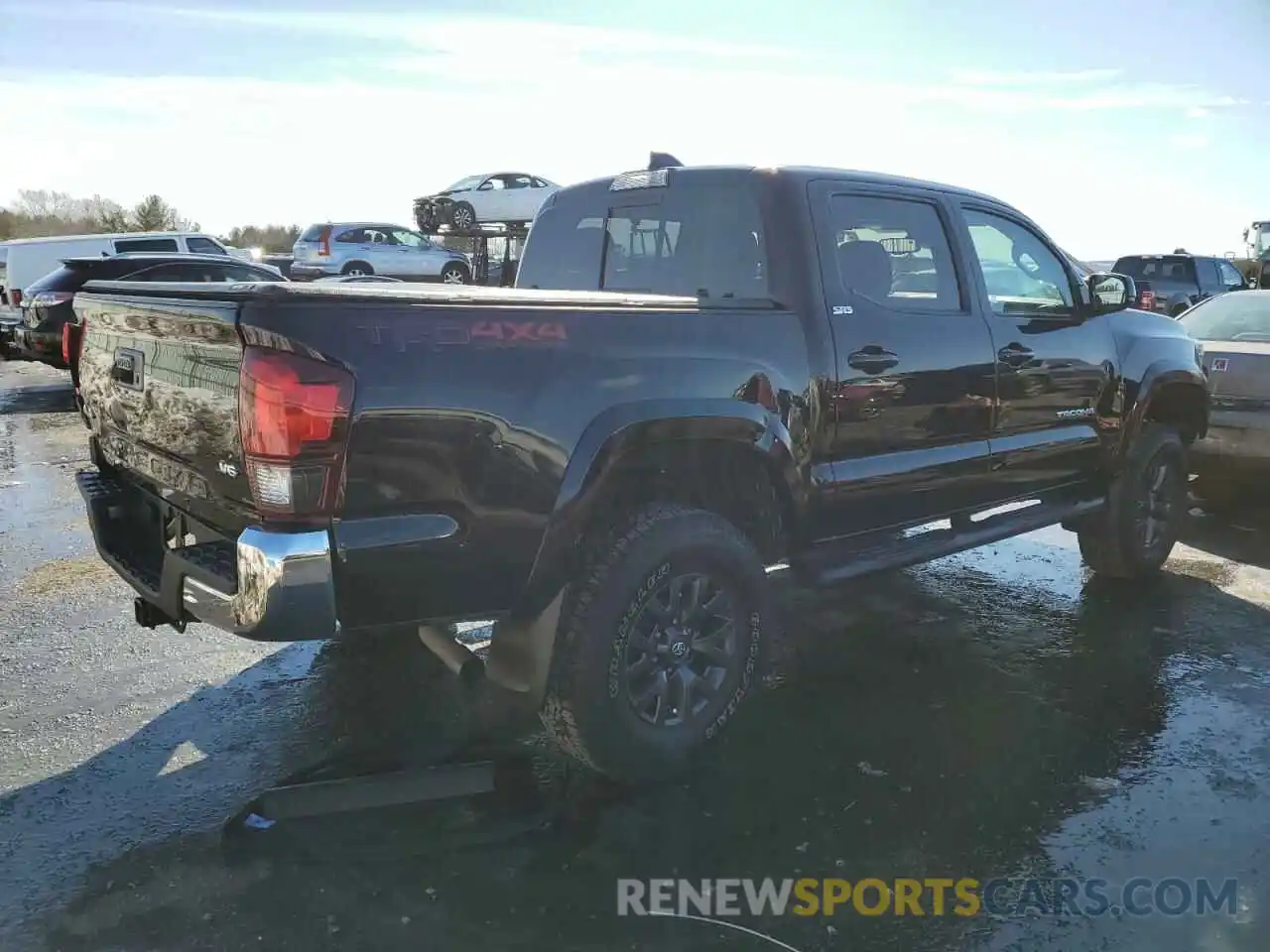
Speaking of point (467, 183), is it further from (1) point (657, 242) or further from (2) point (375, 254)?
(1) point (657, 242)

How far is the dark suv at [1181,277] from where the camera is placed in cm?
1838

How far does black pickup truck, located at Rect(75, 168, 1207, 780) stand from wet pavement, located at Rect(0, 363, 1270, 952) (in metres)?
0.42

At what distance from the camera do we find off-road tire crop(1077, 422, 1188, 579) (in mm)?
5445

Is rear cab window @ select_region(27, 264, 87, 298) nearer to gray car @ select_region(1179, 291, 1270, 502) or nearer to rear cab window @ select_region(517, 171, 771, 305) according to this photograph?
rear cab window @ select_region(517, 171, 771, 305)

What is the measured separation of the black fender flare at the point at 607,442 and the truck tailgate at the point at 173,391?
34.0 inches

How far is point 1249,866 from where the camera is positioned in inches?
117

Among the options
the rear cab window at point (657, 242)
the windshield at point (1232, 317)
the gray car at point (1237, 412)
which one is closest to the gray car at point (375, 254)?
the windshield at point (1232, 317)

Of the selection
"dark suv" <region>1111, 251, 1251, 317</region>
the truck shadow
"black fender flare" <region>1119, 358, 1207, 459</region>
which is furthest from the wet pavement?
"dark suv" <region>1111, 251, 1251, 317</region>

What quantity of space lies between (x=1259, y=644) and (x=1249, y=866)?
214 centimetres

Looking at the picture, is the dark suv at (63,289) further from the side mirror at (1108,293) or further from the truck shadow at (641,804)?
the side mirror at (1108,293)

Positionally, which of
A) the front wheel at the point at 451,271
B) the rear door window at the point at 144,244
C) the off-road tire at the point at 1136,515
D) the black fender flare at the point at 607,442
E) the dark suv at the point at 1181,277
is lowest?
the off-road tire at the point at 1136,515

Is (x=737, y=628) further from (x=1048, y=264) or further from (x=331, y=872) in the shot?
(x=1048, y=264)

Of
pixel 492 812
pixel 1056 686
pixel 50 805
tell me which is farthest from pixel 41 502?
pixel 1056 686
